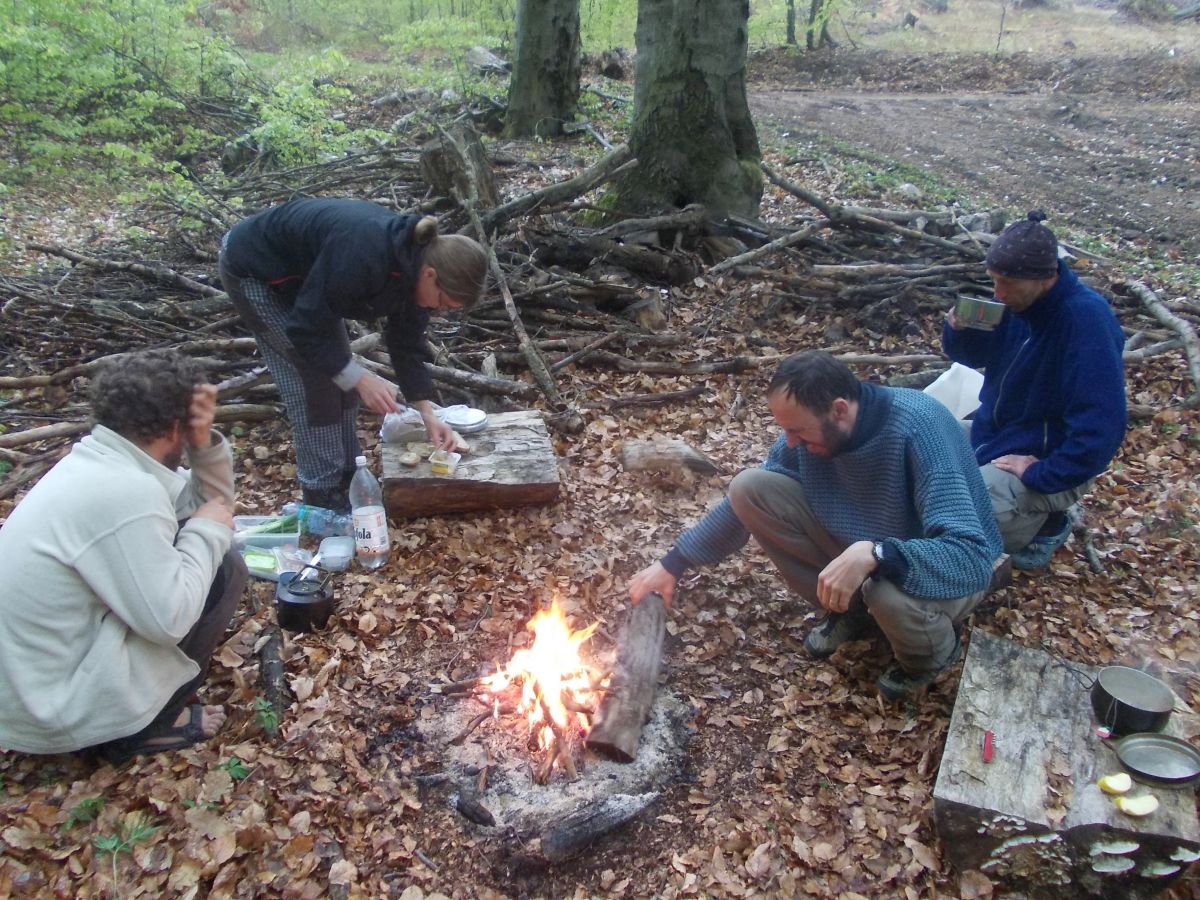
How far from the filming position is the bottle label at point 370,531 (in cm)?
461

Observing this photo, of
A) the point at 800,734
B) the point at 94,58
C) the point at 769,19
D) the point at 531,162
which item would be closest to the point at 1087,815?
the point at 800,734

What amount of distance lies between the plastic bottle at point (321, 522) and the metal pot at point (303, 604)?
2.56 ft

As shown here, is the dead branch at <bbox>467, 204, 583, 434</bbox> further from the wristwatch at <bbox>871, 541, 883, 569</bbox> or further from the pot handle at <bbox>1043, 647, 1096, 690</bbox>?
the pot handle at <bbox>1043, 647, 1096, 690</bbox>

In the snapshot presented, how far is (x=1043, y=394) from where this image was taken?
4453 millimetres

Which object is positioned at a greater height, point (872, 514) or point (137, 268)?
point (137, 268)

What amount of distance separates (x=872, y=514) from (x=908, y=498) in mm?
180

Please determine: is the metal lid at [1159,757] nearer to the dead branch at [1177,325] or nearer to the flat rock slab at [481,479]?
the flat rock slab at [481,479]

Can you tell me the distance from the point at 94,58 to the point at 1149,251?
15048 millimetres

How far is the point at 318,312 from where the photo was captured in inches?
160

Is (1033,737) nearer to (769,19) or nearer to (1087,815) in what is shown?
(1087,815)

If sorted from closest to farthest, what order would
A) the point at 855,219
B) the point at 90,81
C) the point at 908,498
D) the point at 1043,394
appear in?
the point at 908,498 < the point at 1043,394 < the point at 855,219 < the point at 90,81

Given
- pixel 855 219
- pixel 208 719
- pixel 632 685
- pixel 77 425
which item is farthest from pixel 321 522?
pixel 855 219

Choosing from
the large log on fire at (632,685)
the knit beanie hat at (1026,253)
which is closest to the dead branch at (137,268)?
the large log on fire at (632,685)

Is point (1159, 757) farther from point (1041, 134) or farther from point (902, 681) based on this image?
point (1041, 134)
